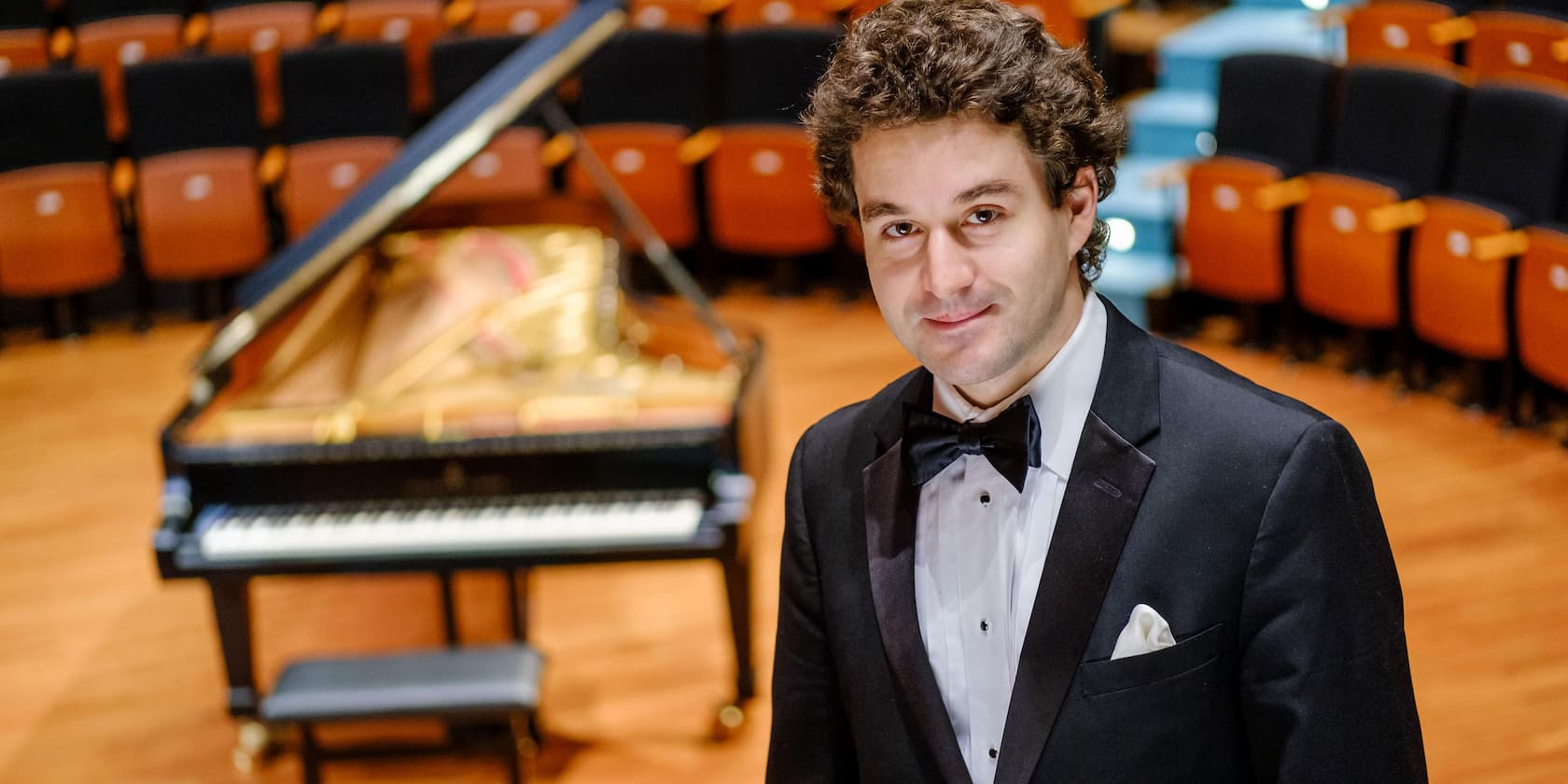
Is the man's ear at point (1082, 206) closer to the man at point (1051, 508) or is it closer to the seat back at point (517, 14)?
the man at point (1051, 508)

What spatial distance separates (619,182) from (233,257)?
149cm

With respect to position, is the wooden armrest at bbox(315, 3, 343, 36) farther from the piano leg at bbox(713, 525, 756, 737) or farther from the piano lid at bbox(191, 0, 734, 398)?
the piano leg at bbox(713, 525, 756, 737)

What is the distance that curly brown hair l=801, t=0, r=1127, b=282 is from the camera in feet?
3.41

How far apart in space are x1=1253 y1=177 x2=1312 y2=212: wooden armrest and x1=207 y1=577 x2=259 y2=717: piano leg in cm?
332

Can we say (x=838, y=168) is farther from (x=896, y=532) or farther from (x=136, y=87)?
(x=136, y=87)

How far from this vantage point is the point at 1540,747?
10.2 feet

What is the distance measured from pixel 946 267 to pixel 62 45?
6.55m

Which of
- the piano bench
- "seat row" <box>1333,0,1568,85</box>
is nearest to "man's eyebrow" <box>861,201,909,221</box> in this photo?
the piano bench

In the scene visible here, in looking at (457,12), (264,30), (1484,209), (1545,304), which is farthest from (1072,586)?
(457,12)

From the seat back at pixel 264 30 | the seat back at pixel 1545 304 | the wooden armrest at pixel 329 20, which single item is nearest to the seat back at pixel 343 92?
the seat back at pixel 264 30

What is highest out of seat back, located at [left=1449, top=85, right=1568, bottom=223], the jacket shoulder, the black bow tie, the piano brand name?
the jacket shoulder

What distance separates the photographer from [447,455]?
3125 millimetres

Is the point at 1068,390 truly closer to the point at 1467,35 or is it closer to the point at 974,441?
the point at 974,441

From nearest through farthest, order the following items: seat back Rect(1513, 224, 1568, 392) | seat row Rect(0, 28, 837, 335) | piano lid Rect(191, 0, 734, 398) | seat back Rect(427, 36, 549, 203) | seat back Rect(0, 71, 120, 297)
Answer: piano lid Rect(191, 0, 734, 398) → seat back Rect(1513, 224, 1568, 392) → seat back Rect(0, 71, 120, 297) → seat row Rect(0, 28, 837, 335) → seat back Rect(427, 36, 549, 203)
